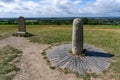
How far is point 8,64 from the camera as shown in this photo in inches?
316

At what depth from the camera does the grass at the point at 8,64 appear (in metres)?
6.83

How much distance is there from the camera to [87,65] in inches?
315

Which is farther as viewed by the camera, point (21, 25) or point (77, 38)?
point (21, 25)

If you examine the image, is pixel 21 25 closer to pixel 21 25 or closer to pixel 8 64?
pixel 21 25

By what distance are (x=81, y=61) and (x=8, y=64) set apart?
363 centimetres

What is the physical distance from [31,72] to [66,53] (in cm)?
284

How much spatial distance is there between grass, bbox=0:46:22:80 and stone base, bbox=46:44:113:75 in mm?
1831

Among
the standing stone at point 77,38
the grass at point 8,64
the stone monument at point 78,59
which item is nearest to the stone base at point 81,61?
the stone monument at point 78,59

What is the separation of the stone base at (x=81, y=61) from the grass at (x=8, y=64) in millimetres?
1831

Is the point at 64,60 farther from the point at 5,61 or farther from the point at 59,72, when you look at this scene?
the point at 5,61

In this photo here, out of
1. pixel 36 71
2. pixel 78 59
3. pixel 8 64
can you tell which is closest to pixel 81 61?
pixel 78 59

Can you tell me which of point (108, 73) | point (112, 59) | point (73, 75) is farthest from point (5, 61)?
point (112, 59)

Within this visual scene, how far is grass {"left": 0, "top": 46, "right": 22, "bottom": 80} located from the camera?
22.4 feet

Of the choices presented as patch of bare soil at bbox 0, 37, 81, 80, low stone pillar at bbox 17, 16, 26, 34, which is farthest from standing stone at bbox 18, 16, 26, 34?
patch of bare soil at bbox 0, 37, 81, 80
